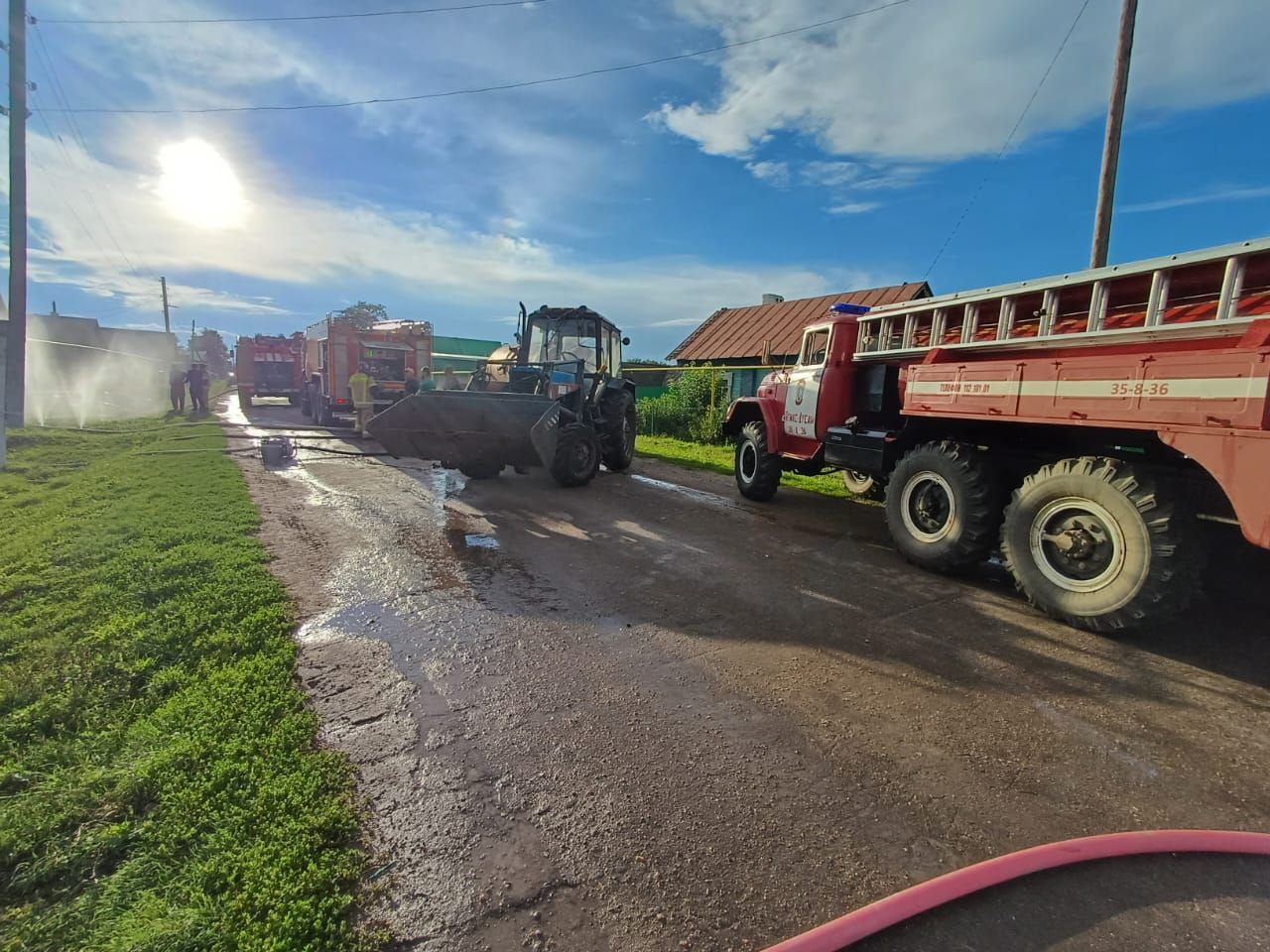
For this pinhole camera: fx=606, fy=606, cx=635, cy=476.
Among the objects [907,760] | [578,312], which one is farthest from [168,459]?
[907,760]

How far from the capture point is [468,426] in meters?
7.81

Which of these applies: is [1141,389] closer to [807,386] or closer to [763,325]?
[807,386]

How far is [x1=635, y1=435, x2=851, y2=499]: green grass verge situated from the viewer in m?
9.72

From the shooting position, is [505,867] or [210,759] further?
[210,759]

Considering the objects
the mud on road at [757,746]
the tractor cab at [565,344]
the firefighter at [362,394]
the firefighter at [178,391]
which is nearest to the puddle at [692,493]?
the tractor cab at [565,344]

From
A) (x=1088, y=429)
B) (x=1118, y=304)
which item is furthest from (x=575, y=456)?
(x=1118, y=304)

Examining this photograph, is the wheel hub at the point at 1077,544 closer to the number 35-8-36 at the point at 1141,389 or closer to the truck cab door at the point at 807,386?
the number 35-8-36 at the point at 1141,389

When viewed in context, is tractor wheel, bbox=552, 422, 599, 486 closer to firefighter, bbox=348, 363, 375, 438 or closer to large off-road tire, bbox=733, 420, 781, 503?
large off-road tire, bbox=733, 420, 781, 503

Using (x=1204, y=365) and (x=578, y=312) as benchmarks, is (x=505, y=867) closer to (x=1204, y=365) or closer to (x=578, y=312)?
(x=1204, y=365)

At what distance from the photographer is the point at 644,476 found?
34.2 feet

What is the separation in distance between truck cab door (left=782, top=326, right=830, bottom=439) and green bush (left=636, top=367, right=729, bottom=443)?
24.8 ft

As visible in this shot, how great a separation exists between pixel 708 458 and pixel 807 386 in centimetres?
561

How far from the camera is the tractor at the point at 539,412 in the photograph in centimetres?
779

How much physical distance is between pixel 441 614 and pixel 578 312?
7.07 meters
